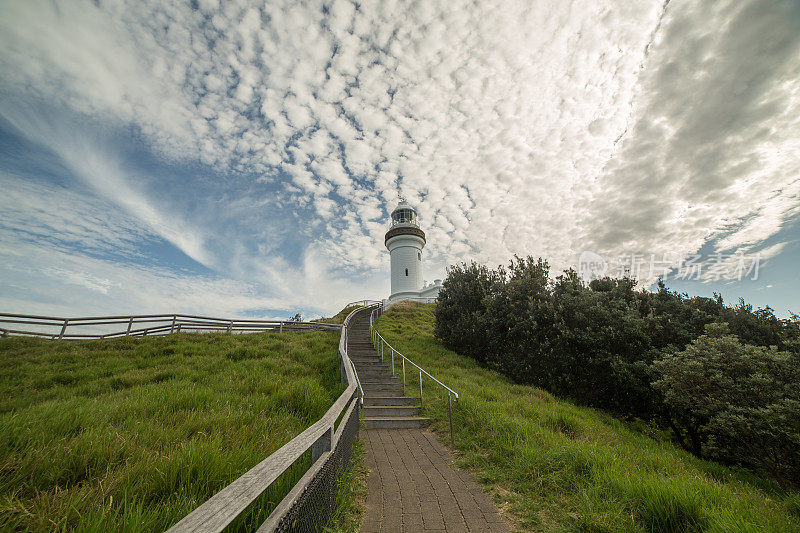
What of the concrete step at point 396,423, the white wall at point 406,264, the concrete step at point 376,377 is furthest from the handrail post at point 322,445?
the white wall at point 406,264

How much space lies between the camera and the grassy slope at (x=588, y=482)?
3.30 metres

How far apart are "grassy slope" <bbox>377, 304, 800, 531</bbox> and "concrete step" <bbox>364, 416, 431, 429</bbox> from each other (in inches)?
15.2

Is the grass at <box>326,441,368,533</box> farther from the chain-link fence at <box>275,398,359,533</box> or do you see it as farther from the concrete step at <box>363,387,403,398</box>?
the concrete step at <box>363,387,403,398</box>

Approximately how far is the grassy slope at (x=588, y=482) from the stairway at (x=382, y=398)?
740 mm

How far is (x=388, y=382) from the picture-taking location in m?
11.5

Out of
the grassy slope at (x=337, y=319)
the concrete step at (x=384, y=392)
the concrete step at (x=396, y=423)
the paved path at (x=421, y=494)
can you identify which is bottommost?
the paved path at (x=421, y=494)

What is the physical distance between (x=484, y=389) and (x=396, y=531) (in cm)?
674

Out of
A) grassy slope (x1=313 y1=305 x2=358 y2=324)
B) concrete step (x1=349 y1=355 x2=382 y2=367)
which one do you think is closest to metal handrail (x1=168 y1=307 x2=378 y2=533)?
concrete step (x1=349 y1=355 x2=382 y2=367)

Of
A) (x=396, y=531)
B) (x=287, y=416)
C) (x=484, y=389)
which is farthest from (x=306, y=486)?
(x=484, y=389)

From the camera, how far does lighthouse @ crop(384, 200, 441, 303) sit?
40.3 meters

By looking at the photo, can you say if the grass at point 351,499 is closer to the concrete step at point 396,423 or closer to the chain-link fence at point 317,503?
the chain-link fence at point 317,503

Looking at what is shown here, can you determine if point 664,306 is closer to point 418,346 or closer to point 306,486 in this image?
point 418,346

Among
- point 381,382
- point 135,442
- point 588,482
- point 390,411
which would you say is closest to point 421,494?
point 588,482

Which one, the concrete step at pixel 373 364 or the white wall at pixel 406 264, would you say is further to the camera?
the white wall at pixel 406 264
